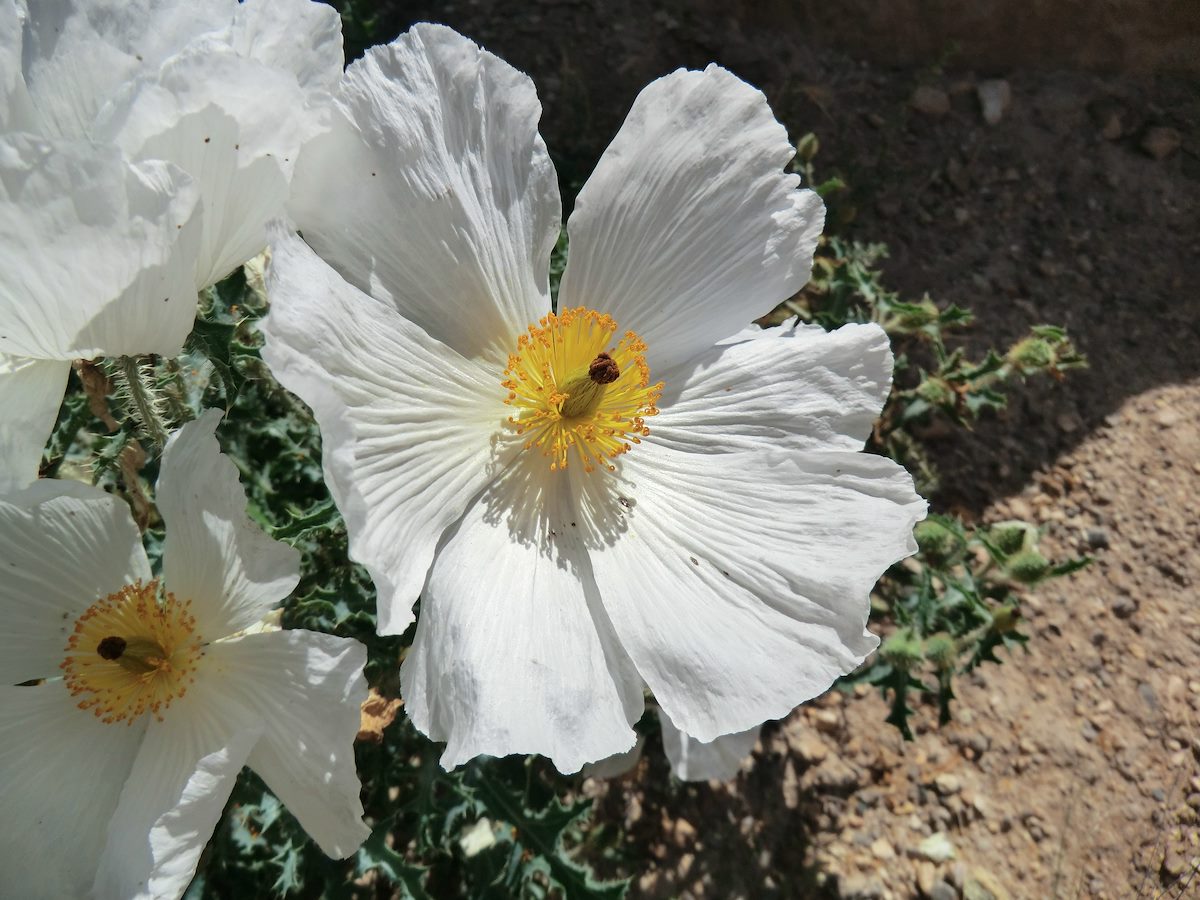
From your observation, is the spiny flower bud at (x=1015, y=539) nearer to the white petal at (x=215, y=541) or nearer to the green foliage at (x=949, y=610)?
the green foliage at (x=949, y=610)

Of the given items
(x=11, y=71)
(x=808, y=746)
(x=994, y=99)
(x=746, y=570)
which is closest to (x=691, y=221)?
(x=746, y=570)

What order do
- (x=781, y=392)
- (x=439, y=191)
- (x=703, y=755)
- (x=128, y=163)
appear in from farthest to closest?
(x=703, y=755) → (x=781, y=392) → (x=439, y=191) → (x=128, y=163)

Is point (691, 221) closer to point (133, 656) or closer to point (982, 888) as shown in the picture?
point (133, 656)

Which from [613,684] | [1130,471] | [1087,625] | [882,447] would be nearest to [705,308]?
[613,684]

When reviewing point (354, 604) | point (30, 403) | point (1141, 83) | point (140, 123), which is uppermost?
point (140, 123)

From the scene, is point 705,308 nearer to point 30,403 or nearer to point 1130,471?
point 30,403

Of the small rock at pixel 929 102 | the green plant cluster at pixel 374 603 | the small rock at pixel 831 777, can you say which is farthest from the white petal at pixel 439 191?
the small rock at pixel 929 102
